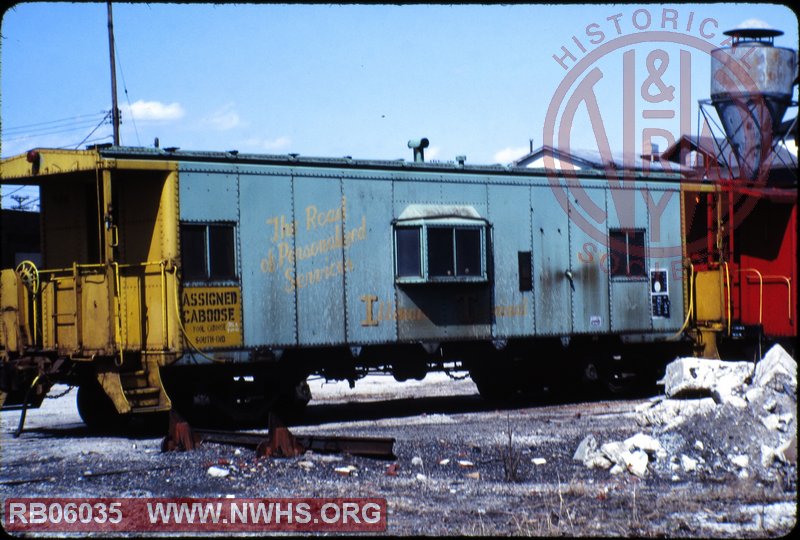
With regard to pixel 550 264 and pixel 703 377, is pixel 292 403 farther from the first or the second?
pixel 703 377

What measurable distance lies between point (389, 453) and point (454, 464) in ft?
2.43

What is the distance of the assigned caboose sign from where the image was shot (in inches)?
505

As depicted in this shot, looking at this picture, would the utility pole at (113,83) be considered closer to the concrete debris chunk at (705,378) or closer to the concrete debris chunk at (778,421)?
the concrete debris chunk at (705,378)

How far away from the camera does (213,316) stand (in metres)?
13.0

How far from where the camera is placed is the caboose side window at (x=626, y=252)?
638 inches

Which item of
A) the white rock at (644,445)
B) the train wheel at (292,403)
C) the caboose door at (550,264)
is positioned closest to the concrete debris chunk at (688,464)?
the white rock at (644,445)

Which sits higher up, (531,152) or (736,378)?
(531,152)

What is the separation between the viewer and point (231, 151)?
13312 millimetres

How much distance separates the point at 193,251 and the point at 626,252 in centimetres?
730

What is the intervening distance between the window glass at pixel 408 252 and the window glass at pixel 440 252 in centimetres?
18

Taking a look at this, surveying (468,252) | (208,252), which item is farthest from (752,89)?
(208,252)

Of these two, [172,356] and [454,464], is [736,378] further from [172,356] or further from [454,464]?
[172,356]

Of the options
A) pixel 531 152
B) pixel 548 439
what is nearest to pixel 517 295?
pixel 548 439
